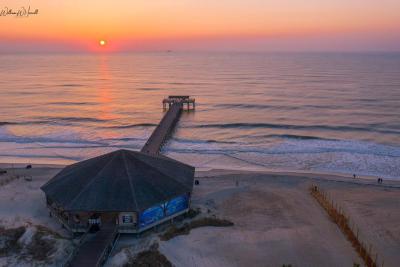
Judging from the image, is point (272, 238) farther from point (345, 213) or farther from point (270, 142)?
point (270, 142)

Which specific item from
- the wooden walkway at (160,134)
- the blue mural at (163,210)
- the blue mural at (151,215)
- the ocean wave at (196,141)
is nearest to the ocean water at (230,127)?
the ocean wave at (196,141)

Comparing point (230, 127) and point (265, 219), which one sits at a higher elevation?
point (230, 127)

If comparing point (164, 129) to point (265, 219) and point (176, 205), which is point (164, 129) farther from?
point (265, 219)

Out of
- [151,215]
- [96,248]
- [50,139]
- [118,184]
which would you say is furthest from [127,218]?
[50,139]

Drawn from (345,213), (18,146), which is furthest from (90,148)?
(345,213)

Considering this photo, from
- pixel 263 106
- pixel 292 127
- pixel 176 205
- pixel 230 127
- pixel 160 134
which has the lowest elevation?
pixel 176 205

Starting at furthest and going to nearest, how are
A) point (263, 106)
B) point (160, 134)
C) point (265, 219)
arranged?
point (263, 106), point (160, 134), point (265, 219)

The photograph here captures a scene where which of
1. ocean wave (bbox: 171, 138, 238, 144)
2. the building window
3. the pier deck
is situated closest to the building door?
the building window
